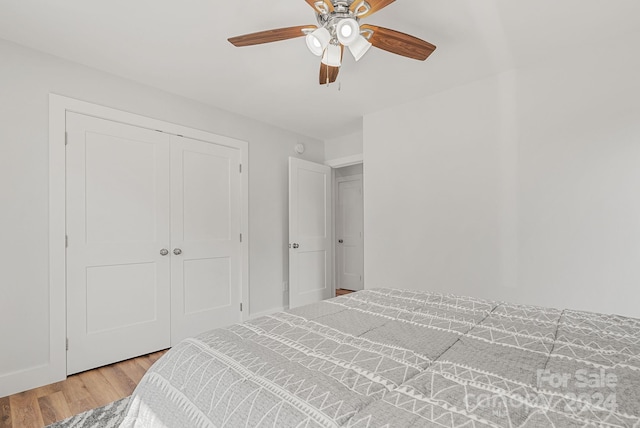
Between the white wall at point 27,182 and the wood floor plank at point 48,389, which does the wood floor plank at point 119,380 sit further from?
the white wall at point 27,182

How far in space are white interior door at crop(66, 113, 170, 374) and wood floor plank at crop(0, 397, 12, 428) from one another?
372 mm

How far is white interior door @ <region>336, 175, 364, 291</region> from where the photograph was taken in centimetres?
528

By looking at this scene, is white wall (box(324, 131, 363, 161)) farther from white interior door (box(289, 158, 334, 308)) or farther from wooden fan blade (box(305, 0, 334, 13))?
wooden fan blade (box(305, 0, 334, 13))

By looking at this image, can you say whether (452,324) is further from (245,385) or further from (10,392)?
(10,392)

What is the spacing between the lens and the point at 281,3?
1795 millimetres

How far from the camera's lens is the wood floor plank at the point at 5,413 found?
5.90ft

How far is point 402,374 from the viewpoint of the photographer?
90 centimetres

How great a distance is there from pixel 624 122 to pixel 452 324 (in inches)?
80.5

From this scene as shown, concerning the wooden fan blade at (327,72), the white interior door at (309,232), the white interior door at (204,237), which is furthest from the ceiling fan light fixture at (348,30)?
the white interior door at (309,232)

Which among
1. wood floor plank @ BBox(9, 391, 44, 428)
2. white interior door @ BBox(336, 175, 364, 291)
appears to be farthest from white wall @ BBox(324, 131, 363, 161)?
wood floor plank @ BBox(9, 391, 44, 428)

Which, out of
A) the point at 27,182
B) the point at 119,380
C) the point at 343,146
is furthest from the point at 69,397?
the point at 343,146

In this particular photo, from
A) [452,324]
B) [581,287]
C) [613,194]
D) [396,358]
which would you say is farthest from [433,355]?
[613,194]

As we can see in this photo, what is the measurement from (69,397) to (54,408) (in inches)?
5.0

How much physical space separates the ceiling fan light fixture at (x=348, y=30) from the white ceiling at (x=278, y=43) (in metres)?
0.44
